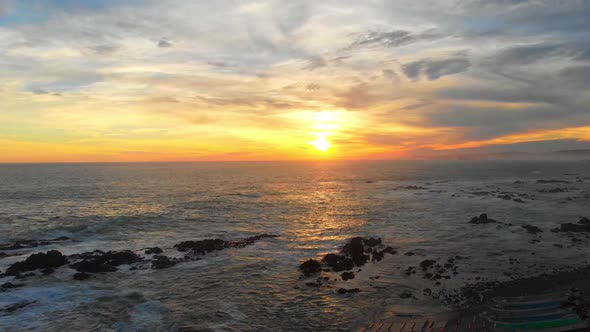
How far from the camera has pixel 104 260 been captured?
31.9 meters

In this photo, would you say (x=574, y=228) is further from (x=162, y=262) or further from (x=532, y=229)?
(x=162, y=262)

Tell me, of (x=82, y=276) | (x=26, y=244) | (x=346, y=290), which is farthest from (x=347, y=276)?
(x=26, y=244)

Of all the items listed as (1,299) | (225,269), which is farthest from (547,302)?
(1,299)

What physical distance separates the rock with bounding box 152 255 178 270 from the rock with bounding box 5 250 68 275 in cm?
778

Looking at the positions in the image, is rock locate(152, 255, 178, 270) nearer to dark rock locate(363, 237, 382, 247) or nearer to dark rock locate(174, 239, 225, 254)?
dark rock locate(174, 239, 225, 254)

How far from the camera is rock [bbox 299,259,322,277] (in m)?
28.9

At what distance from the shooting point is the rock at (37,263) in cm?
2888

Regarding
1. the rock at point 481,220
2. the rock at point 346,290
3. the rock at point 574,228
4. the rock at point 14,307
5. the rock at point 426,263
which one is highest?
the rock at point 574,228

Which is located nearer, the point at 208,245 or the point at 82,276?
the point at 82,276

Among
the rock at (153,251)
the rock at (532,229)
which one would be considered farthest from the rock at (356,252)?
the rock at (532,229)

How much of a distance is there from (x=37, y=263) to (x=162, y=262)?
9996 mm

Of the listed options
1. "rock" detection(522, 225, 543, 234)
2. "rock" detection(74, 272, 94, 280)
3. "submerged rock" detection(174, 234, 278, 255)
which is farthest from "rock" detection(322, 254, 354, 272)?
"rock" detection(522, 225, 543, 234)

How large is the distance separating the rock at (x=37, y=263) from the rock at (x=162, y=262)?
306 inches

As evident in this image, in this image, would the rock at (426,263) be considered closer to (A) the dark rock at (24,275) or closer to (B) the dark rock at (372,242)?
(B) the dark rock at (372,242)
